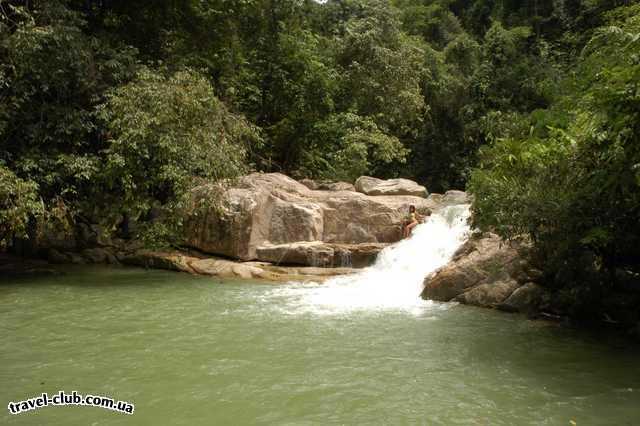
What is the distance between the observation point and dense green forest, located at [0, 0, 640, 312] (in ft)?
26.0

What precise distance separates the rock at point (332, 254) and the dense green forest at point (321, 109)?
273 cm

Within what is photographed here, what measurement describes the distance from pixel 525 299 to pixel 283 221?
730 centimetres

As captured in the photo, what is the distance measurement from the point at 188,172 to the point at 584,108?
354 inches

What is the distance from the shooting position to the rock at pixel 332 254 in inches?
556

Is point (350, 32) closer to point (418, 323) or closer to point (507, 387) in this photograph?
point (418, 323)

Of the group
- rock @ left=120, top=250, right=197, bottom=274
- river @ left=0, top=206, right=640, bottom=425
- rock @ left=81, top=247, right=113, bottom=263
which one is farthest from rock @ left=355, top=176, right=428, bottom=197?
rock @ left=81, top=247, right=113, bottom=263

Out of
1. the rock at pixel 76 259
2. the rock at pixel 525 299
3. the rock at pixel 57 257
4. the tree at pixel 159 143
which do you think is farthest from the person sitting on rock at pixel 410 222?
the rock at pixel 57 257

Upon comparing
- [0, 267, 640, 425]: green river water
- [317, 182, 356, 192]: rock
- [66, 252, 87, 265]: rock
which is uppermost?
[317, 182, 356, 192]: rock

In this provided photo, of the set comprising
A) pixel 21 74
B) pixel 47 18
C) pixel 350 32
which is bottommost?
pixel 21 74

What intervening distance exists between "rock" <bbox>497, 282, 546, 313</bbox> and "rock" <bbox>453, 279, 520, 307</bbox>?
0.12 meters

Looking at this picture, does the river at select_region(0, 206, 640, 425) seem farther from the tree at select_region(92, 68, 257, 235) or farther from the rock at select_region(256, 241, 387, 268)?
the tree at select_region(92, 68, 257, 235)

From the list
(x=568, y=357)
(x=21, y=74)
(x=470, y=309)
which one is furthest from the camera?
(x=21, y=74)

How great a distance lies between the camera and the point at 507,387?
5.96m

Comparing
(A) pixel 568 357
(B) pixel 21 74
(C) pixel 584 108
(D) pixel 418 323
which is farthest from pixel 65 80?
(A) pixel 568 357
